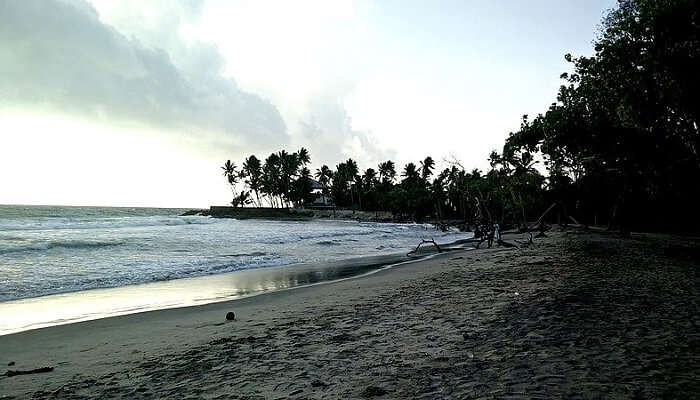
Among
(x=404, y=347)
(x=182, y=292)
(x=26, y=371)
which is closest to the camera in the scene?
(x=404, y=347)

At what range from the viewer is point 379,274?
14320 millimetres

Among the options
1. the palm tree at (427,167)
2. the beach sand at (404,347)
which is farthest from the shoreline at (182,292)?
the palm tree at (427,167)

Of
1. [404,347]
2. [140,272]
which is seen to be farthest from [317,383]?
[140,272]

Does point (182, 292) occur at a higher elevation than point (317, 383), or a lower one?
lower

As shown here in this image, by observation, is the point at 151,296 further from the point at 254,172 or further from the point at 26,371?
the point at 254,172

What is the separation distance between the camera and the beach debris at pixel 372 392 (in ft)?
11.7

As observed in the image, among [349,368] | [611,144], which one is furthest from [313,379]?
[611,144]

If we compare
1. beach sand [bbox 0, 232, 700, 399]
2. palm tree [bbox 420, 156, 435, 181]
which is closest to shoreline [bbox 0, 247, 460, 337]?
beach sand [bbox 0, 232, 700, 399]

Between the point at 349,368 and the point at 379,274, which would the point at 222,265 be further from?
the point at 349,368

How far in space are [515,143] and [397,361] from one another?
953 inches

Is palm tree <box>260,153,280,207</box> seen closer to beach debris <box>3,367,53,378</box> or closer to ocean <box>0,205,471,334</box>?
ocean <box>0,205,471,334</box>

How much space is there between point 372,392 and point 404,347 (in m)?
1.38

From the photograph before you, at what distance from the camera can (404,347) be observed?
16.2 feet

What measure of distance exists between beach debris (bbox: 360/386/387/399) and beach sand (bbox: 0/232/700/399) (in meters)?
0.02
